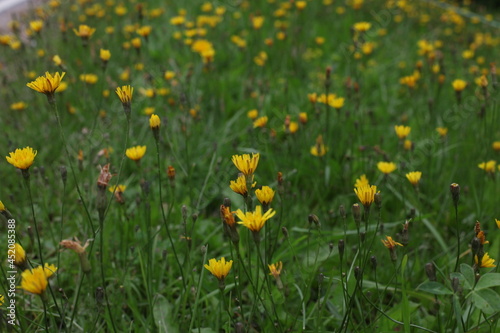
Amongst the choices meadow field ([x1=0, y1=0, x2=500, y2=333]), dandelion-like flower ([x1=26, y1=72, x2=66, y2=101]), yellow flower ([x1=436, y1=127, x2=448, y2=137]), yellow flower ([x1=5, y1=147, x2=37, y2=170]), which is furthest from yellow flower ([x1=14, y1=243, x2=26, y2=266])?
yellow flower ([x1=436, y1=127, x2=448, y2=137])

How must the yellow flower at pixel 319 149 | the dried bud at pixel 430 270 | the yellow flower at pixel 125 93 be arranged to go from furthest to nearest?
the yellow flower at pixel 319 149, the yellow flower at pixel 125 93, the dried bud at pixel 430 270

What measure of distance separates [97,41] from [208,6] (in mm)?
1089

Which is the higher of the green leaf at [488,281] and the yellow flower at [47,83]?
the yellow flower at [47,83]

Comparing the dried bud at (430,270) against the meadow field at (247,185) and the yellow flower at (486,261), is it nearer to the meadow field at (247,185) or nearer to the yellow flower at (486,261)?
the meadow field at (247,185)

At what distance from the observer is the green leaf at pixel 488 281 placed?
136 cm

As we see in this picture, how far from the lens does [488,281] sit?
54.7 inches

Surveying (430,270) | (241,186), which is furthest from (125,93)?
(430,270)

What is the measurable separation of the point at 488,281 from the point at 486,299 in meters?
0.06

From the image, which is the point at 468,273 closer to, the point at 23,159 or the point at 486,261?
the point at 486,261

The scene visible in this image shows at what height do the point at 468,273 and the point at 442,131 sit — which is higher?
the point at 468,273

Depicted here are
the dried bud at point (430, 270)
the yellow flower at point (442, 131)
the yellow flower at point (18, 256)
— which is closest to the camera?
the yellow flower at point (18, 256)

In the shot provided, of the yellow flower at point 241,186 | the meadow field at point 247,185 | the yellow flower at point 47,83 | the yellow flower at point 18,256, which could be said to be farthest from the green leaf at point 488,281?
the yellow flower at point 47,83

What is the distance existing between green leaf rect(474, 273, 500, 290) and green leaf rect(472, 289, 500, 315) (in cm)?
2

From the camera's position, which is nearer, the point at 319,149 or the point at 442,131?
the point at 319,149
